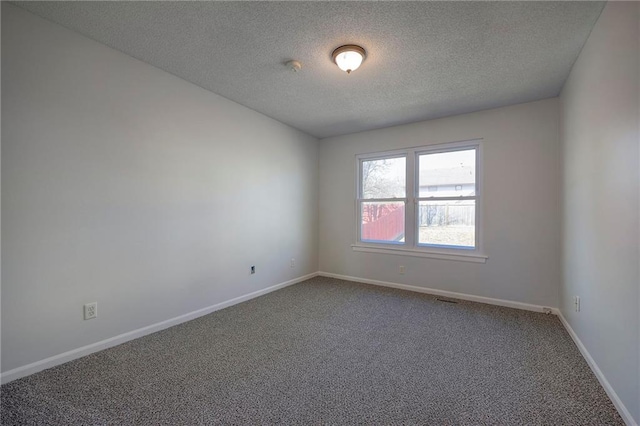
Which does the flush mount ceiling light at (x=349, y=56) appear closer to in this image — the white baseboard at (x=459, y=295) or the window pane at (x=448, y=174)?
the window pane at (x=448, y=174)

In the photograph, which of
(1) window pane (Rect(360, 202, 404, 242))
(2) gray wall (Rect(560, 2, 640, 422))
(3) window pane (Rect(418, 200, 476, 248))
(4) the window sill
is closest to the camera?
(2) gray wall (Rect(560, 2, 640, 422))

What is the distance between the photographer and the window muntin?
12.3 ft

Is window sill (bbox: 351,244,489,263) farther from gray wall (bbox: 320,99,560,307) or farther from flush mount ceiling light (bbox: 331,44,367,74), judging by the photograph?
flush mount ceiling light (bbox: 331,44,367,74)

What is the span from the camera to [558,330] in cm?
268

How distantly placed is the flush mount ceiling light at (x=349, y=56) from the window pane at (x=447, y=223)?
2.39 meters

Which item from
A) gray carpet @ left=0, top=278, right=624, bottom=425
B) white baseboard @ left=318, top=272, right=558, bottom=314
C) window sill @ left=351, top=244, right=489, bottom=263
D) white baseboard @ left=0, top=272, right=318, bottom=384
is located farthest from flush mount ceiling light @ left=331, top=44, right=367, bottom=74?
white baseboard @ left=318, top=272, right=558, bottom=314

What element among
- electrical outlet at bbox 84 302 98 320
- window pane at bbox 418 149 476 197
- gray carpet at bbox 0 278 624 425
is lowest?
gray carpet at bbox 0 278 624 425

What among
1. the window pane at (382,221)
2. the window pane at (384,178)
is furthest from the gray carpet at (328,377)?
the window pane at (384,178)

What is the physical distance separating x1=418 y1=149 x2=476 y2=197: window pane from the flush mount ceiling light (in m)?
2.18

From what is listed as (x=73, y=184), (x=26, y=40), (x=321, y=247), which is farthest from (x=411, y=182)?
(x=26, y=40)

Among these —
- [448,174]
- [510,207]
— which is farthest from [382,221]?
[510,207]

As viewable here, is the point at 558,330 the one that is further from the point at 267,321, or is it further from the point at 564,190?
the point at 267,321

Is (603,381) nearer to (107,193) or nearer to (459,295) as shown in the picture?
(459,295)

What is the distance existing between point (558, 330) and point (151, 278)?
3.93m
